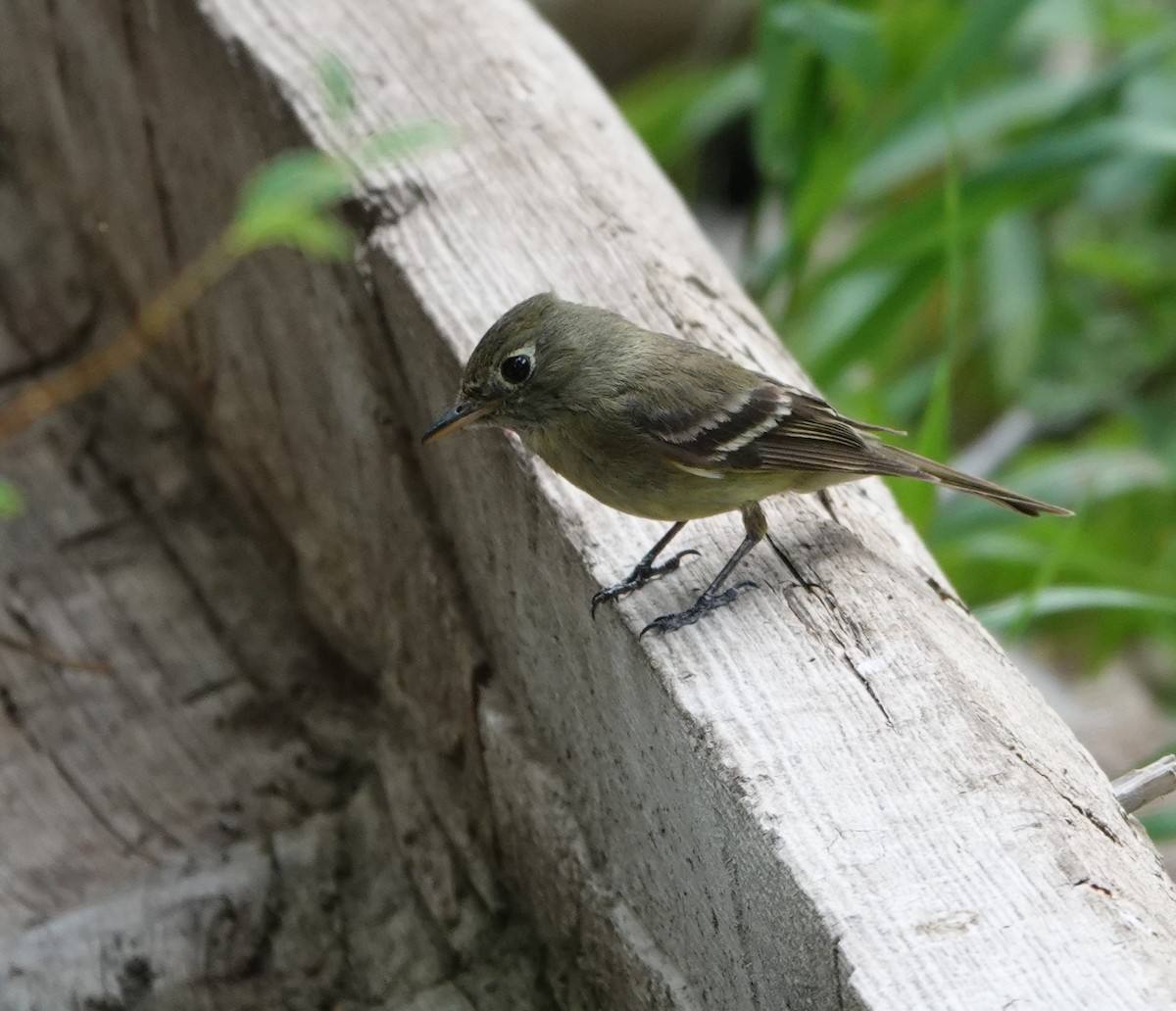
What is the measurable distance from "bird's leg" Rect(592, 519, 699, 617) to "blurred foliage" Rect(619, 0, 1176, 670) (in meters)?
0.88

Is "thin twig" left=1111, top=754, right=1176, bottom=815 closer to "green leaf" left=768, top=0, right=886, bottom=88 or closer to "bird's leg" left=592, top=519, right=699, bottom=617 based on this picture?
"bird's leg" left=592, top=519, right=699, bottom=617

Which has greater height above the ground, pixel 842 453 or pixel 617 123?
pixel 617 123

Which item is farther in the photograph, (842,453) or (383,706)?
(383,706)

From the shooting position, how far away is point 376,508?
3.20 m

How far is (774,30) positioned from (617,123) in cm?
106

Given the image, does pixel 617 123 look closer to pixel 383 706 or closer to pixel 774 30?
pixel 774 30

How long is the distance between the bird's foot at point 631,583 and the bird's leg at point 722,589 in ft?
0.29

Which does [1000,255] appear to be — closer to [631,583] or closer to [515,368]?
[515,368]

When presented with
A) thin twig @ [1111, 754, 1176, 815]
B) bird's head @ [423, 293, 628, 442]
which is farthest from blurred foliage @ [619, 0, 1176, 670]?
thin twig @ [1111, 754, 1176, 815]

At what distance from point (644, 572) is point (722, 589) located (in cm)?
13

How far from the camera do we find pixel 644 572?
2434 millimetres

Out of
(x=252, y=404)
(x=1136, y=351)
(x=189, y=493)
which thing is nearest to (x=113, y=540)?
(x=189, y=493)

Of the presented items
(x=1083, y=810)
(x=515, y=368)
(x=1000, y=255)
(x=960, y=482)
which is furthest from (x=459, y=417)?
(x=1000, y=255)

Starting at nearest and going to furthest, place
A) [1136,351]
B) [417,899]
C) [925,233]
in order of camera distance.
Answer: [417,899] → [925,233] → [1136,351]
